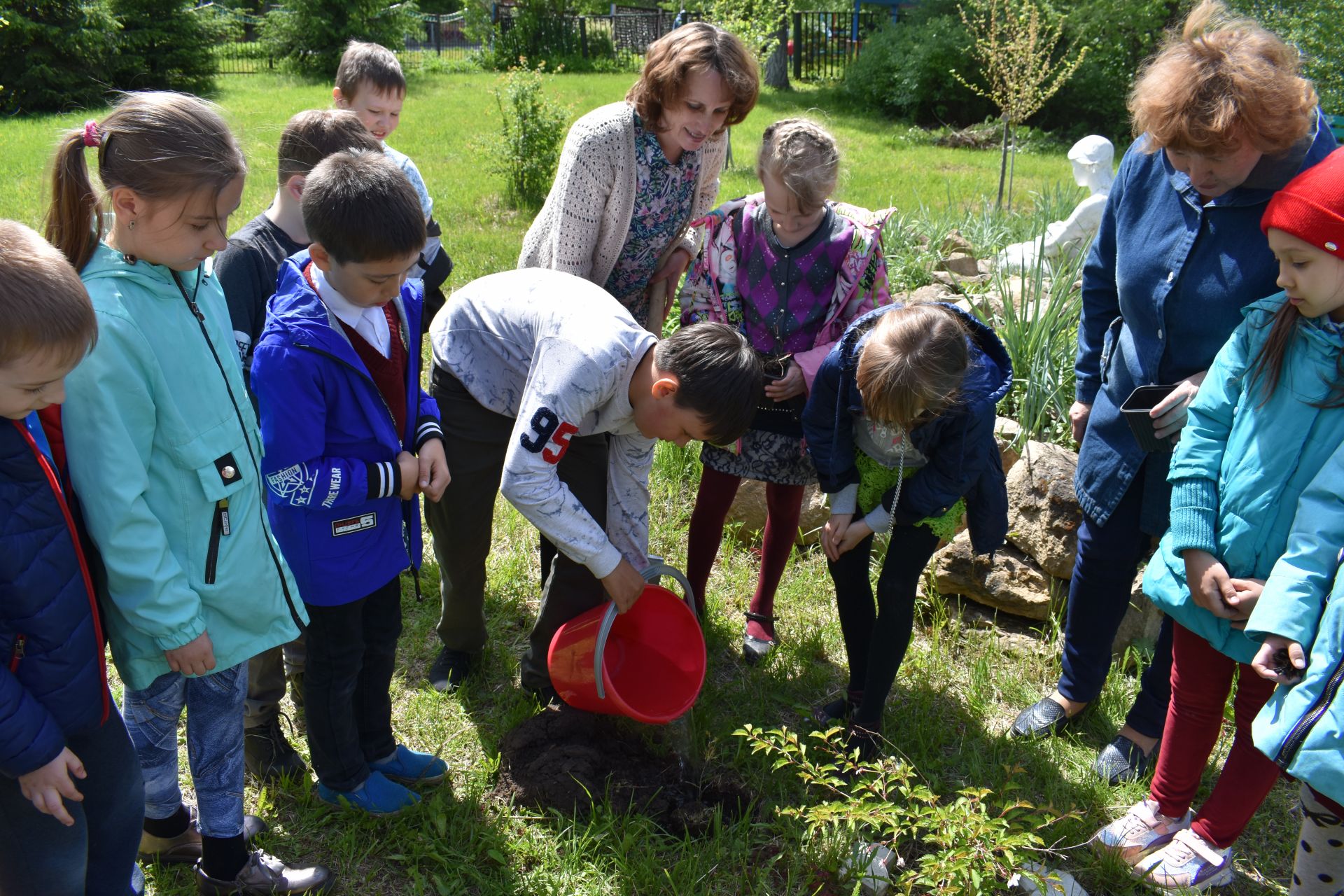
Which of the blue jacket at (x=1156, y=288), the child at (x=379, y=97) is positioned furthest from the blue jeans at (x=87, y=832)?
the blue jacket at (x=1156, y=288)

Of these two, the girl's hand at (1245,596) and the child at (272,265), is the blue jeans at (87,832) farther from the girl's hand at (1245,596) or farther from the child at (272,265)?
the girl's hand at (1245,596)

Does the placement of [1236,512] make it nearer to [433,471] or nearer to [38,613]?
[433,471]

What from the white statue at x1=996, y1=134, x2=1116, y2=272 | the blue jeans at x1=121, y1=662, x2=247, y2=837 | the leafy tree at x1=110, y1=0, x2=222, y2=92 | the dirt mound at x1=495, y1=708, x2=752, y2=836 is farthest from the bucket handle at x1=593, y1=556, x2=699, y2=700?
the leafy tree at x1=110, y1=0, x2=222, y2=92

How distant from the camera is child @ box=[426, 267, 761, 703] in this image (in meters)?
2.11

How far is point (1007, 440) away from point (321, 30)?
1857cm

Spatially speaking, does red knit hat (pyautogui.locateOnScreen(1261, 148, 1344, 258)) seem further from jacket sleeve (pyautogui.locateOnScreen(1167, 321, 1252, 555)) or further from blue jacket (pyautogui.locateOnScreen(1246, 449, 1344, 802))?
blue jacket (pyautogui.locateOnScreen(1246, 449, 1344, 802))

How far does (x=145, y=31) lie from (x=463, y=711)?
15991mm

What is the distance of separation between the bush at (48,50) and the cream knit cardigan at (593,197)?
46.3 ft

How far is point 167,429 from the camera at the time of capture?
1739 mm

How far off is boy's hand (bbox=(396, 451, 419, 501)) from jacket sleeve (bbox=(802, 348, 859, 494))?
100 centimetres

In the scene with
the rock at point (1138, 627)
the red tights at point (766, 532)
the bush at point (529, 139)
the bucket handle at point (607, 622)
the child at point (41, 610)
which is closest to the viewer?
the child at point (41, 610)

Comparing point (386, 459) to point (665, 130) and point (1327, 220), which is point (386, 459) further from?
point (1327, 220)

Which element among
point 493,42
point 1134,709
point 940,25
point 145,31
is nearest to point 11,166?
point 145,31

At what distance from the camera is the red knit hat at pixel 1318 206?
1812 mm
